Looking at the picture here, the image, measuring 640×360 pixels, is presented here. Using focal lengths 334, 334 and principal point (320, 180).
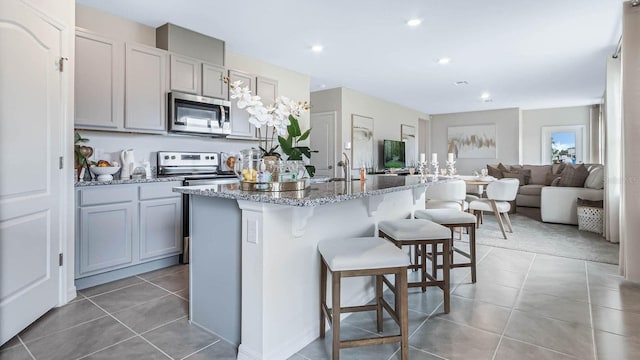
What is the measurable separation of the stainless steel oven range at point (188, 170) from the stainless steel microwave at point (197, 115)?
0.32 meters

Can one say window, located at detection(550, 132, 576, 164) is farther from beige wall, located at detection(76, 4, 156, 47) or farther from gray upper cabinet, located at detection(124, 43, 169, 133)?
beige wall, located at detection(76, 4, 156, 47)

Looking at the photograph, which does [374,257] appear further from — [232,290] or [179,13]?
[179,13]

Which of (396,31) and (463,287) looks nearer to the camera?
(463,287)

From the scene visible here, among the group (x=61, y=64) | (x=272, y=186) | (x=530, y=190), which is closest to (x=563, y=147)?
(x=530, y=190)

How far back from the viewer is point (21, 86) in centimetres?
204

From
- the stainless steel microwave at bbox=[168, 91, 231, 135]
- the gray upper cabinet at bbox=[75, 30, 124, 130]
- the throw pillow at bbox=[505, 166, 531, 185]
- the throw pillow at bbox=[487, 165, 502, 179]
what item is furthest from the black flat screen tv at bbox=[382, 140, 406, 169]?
the gray upper cabinet at bbox=[75, 30, 124, 130]

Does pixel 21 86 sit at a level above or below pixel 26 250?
above

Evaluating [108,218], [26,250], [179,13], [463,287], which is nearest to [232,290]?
[26,250]

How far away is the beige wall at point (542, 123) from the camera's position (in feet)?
27.7

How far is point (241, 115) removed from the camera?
4.27 metres

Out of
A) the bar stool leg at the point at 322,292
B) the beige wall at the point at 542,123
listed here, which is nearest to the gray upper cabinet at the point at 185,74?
the bar stool leg at the point at 322,292

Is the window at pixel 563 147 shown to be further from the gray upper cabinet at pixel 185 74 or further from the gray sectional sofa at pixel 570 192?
the gray upper cabinet at pixel 185 74

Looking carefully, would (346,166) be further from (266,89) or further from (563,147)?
(563,147)

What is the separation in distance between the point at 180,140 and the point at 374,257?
306 centimetres
